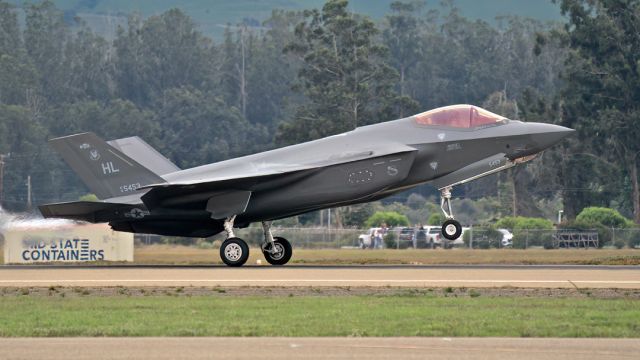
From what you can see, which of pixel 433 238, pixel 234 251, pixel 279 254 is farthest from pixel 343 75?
pixel 234 251

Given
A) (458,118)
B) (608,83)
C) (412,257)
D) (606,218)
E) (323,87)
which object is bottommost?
(412,257)

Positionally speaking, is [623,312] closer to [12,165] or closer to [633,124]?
[633,124]

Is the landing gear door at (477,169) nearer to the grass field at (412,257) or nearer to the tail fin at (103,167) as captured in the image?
the grass field at (412,257)

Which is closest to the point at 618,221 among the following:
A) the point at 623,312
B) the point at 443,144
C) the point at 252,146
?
the point at 443,144

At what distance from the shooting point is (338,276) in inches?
994

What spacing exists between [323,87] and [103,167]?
54361 mm

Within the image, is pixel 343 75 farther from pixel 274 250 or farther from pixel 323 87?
pixel 274 250

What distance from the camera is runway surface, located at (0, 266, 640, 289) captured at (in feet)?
77.5

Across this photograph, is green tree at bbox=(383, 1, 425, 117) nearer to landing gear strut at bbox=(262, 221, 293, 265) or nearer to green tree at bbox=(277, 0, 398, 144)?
green tree at bbox=(277, 0, 398, 144)

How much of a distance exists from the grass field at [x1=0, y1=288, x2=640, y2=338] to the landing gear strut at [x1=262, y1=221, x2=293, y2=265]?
9.03m

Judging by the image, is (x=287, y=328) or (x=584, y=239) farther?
(x=584, y=239)

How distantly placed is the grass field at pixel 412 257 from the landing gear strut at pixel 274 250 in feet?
4.73

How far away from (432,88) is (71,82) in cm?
3877

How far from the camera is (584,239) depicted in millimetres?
47750
